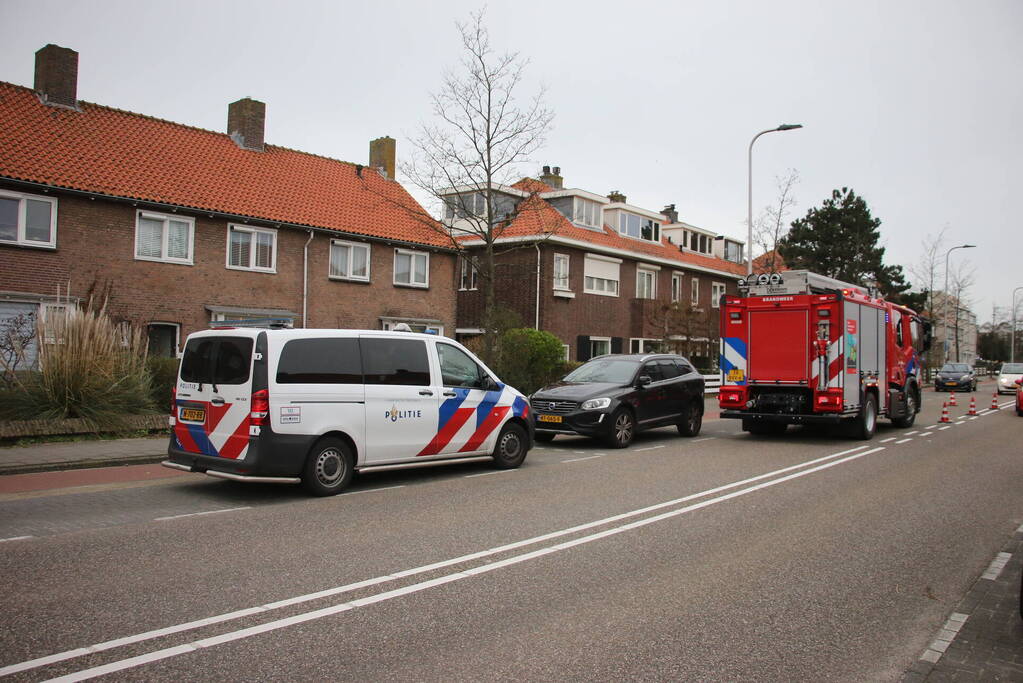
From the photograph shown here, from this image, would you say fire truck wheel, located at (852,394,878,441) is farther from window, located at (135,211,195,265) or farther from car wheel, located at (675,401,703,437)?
window, located at (135,211,195,265)

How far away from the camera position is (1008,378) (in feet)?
127

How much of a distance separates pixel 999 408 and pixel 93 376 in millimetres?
28642

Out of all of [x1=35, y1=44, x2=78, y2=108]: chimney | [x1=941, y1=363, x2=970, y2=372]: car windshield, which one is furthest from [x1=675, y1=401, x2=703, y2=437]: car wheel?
[x1=941, y1=363, x2=970, y2=372]: car windshield

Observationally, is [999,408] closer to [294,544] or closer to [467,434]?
[467,434]

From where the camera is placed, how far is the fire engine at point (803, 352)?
1499 cm

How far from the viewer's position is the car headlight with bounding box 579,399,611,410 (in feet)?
46.2

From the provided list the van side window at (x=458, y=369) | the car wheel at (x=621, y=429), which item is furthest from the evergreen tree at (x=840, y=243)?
the van side window at (x=458, y=369)

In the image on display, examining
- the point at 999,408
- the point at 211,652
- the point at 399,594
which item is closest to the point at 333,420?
the point at 399,594

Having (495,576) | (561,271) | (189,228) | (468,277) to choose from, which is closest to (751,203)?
(561,271)

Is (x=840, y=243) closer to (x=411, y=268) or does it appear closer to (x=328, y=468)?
(x=411, y=268)

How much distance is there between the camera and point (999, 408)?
93.9 ft

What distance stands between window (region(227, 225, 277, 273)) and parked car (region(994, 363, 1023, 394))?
3295cm

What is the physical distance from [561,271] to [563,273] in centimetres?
15

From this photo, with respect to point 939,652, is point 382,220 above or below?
above
